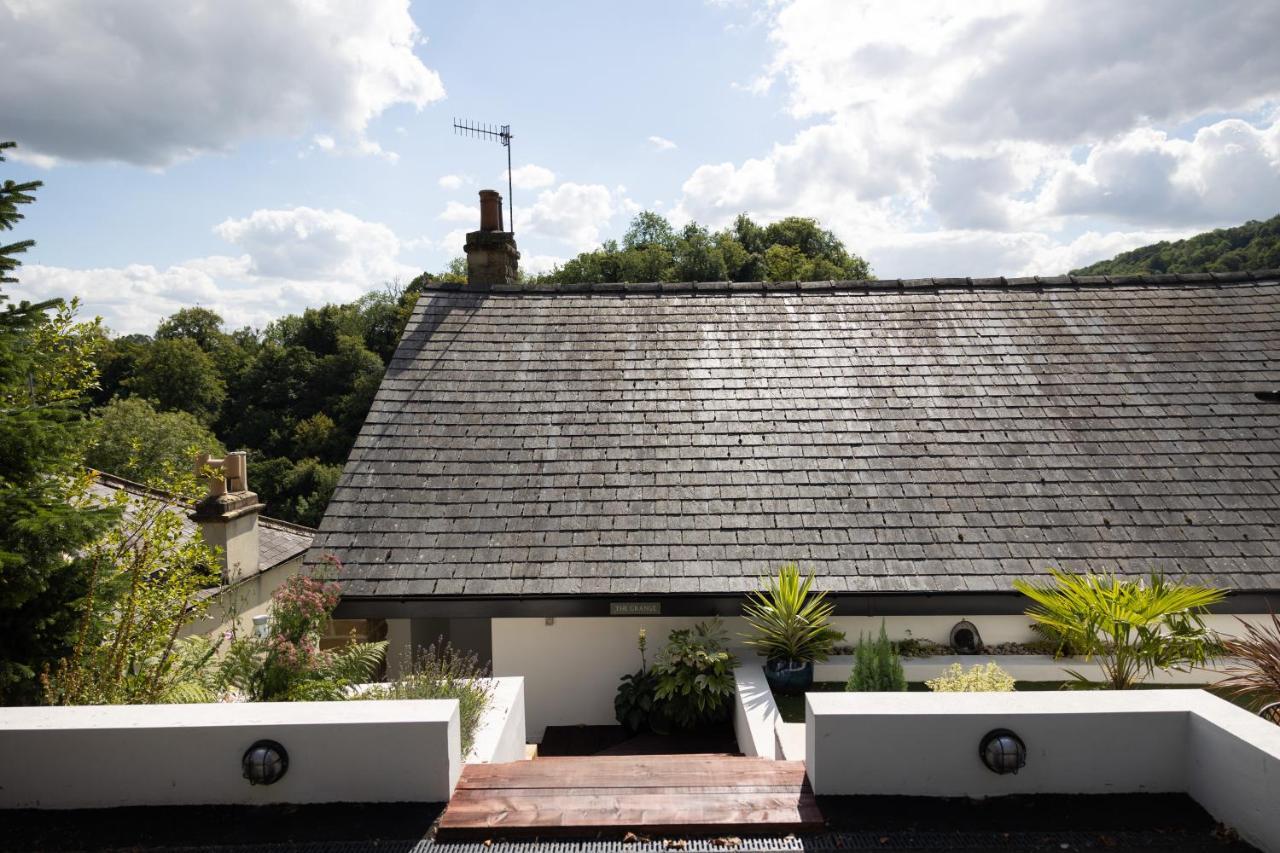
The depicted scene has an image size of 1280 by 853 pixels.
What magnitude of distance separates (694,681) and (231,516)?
25.9ft

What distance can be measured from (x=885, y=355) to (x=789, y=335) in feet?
4.13

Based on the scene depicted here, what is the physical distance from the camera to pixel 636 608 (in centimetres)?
700

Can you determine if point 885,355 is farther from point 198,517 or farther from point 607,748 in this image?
point 198,517

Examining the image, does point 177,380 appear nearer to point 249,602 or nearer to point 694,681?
point 249,602

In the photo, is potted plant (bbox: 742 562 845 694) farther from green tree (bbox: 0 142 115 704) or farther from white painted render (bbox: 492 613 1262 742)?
green tree (bbox: 0 142 115 704)

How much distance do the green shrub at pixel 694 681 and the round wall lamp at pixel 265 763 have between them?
134 inches

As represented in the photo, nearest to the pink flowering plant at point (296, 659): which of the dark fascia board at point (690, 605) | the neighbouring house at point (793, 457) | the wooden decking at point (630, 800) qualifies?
the dark fascia board at point (690, 605)

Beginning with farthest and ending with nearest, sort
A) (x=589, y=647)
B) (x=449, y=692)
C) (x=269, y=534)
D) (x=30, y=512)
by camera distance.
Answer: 1. (x=269, y=534)
2. (x=589, y=647)
3. (x=449, y=692)
4. (x=30, y=512)

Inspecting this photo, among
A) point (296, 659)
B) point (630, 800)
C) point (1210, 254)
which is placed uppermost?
point (1210, 254)

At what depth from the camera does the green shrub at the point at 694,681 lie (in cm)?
651

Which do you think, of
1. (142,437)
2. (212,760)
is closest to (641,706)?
(212,760)

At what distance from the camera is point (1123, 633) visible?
18.4 feet

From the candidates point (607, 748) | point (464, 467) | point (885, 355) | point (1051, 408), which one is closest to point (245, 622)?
point (464, 467)

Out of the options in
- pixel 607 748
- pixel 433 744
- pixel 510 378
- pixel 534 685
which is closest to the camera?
pixel 433 744
